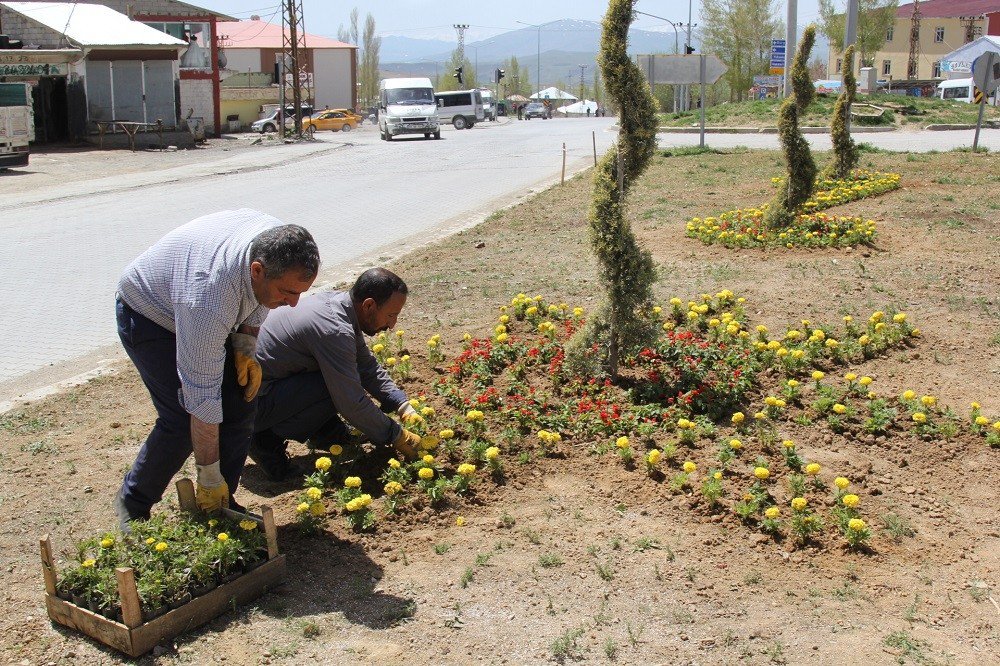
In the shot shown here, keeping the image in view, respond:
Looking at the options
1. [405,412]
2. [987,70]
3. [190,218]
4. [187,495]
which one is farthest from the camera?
[987,70]

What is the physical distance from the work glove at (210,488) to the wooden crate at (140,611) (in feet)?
0.40

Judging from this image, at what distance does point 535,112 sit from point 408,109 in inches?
1390

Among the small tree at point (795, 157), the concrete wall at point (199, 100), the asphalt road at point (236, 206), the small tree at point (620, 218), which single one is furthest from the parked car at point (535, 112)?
the small tree at point (620, 218)

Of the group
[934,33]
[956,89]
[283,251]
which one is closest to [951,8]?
[934,33]

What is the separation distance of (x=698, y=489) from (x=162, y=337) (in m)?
2.56

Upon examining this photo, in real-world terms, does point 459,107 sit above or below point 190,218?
above

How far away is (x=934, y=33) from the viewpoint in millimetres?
85875

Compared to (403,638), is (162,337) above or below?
above

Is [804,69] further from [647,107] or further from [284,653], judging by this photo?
[284,653]

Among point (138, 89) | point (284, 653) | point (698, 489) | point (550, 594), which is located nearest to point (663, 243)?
point (698, 489)

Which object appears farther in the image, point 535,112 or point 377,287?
point 535,112

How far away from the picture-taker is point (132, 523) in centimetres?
384

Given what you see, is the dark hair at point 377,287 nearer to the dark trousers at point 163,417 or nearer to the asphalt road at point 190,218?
the dark trousers at point 163,417

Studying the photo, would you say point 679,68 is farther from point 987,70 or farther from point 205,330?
point 205,330
